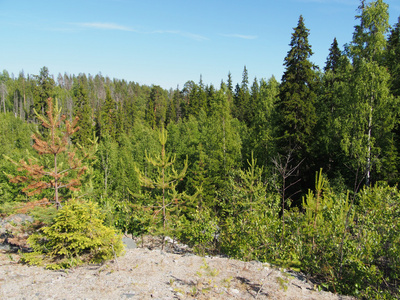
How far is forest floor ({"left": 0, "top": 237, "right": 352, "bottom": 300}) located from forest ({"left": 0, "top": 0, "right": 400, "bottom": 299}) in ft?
2.51

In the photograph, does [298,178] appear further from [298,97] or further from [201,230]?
[201,230]

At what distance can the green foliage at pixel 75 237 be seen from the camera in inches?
235

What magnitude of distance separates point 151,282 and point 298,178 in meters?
16.9

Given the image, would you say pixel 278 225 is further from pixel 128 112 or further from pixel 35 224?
pixel 128 112

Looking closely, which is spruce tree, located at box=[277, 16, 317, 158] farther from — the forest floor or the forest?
the forest floor

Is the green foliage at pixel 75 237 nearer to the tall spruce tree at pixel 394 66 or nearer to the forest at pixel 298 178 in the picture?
the forest at pixel 298 178

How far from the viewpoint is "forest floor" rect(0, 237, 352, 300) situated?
201 inches

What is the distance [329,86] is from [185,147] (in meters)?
19.2

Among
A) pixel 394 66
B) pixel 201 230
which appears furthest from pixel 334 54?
pixel 201 230

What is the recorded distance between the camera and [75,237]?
5871mm

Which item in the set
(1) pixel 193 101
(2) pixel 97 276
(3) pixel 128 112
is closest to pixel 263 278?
(2) pixel 97 276

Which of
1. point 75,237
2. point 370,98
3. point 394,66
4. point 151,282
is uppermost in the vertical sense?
point 394,66

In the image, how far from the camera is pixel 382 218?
707 centimetres

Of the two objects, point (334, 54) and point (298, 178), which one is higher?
point (334, 54)
